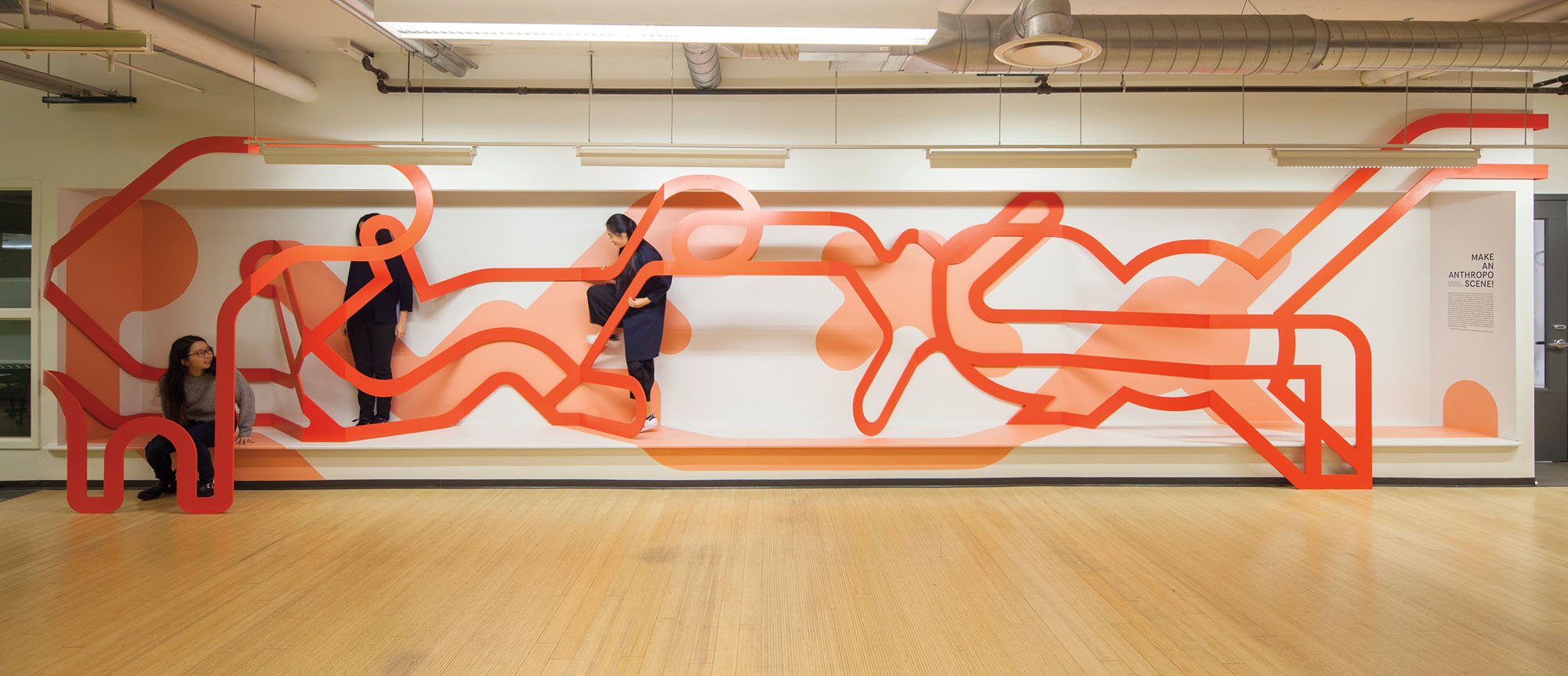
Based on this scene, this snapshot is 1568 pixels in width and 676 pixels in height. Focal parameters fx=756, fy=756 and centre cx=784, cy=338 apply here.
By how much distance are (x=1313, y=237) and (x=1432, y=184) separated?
2.51 feet

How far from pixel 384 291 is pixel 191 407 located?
4.47 feet

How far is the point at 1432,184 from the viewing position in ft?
17.7

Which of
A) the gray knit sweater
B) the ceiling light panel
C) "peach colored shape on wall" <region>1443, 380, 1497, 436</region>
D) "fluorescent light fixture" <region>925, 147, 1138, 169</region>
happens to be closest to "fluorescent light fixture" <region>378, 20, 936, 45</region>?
the ceiling light panel

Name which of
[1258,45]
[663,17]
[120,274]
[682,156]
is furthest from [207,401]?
[1258,45]

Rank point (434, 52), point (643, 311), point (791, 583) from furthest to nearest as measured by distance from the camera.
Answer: point (643, 311), point (434, 52), point (791, 583)

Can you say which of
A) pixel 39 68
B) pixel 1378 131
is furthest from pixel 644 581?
pixel 1378 131

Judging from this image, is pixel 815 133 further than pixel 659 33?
Yes

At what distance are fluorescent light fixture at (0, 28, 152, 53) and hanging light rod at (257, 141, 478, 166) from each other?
1.35 metres

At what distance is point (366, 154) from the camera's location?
4.49m

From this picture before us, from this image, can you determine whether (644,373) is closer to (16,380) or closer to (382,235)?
(382,235)

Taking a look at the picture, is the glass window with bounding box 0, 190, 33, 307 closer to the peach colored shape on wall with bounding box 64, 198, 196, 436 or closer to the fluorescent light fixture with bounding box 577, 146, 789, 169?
the peach colored shape on wall with bounding box 64, 198, 196, 436

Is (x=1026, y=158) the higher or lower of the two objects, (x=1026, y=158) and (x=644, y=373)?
the higher

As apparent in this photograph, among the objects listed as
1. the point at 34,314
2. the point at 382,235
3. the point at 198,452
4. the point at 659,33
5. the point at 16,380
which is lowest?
the point at 198,452

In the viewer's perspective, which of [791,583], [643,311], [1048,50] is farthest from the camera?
[643,311]
